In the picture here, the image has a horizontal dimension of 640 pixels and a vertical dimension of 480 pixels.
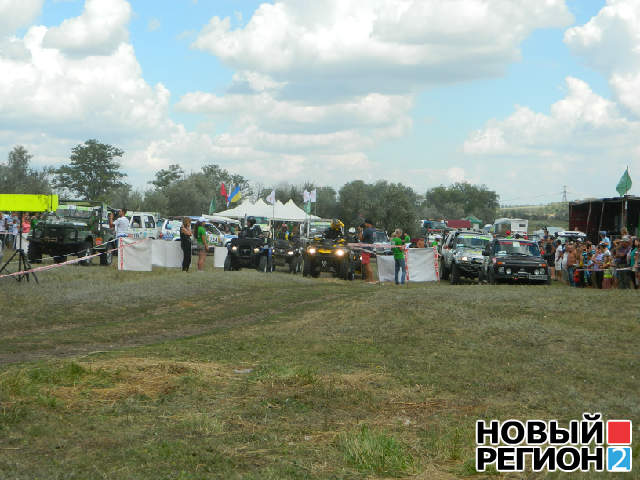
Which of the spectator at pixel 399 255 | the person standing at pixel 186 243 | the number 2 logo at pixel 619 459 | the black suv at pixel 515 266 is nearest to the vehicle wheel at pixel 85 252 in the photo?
the person standing at pixel 186 243

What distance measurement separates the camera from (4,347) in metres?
11.4

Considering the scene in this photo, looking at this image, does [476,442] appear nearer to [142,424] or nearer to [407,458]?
[407,458]

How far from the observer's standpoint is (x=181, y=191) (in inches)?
4363

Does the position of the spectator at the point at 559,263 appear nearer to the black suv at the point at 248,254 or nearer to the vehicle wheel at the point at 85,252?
the black suv at the point at 248,254

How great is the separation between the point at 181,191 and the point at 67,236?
85093 millimetres

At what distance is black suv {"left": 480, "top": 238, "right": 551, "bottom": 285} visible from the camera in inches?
943

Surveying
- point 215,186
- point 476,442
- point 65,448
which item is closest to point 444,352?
point 476,442

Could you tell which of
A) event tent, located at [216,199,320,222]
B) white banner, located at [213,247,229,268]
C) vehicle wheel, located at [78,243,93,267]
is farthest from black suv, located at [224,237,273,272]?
event tent, located at [216,199,320,222]

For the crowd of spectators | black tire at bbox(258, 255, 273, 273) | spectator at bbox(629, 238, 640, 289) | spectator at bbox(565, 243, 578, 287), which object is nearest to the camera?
spectator at bbox(629, 238, 640, 289)
